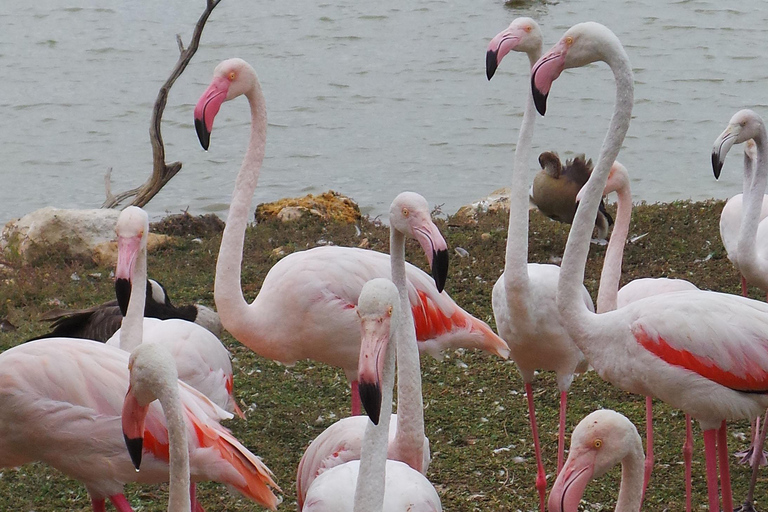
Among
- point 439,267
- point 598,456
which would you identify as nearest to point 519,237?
point 439,267

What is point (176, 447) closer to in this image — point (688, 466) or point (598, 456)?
point (598, 456)

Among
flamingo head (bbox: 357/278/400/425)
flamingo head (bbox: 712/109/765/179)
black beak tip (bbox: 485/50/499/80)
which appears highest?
black beak tip (bbox: 485/50/499/80)

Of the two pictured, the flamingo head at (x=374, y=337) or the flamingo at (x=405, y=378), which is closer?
the flamingo head at (x=374, y=337)

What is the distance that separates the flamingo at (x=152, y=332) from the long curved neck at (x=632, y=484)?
2.03 meters

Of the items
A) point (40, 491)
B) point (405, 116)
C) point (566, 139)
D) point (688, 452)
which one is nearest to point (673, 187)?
point (566, 139)

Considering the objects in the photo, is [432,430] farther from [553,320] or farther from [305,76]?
[305,76]

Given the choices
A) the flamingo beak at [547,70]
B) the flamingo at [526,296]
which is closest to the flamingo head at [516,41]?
the flamingo at [526,296]

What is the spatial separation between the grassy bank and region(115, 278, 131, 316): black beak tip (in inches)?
45.1

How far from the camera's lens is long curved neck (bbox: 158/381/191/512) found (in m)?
2.90

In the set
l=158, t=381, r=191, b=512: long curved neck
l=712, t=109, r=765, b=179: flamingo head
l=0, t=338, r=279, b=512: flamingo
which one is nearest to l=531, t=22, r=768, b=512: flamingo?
l=712, t=109, r=765, b=179: flamingo head

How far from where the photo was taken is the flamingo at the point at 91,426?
3.50 meters

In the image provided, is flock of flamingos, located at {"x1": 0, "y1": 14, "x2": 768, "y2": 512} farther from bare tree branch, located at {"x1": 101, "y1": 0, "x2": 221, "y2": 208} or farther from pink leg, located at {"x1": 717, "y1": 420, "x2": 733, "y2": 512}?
bare tree branch, located at {"x1": 101, "y1": 0, "x2": 221, "y2": 208}

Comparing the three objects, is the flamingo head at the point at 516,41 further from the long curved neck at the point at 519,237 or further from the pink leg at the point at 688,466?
the pink leg at the point at 688,466

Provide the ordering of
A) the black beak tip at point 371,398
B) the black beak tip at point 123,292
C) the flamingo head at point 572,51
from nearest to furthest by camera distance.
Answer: the black beak tip at point 371,398 → the flamingo head at point 572,51 → the black beak tip at point 123,292
